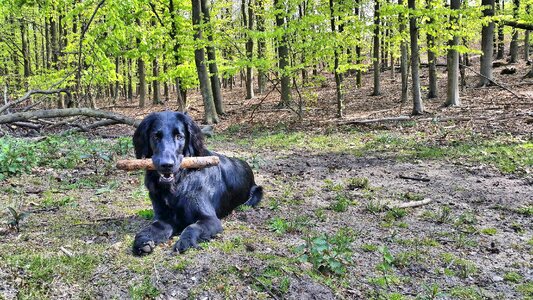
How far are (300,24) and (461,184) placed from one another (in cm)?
793

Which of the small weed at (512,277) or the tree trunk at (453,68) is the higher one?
the tree trunk at (453,68)

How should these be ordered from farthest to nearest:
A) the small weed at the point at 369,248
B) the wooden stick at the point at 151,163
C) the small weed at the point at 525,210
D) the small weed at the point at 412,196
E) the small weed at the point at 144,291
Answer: the small weed at the point at 412,196 < the small weed at the point at 525,210 < the small weed at the point at 369,248 < the wooden stick at the point at 151,163 < the small weed at the point at 144,291

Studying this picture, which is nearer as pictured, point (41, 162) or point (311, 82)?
point (41, 162)

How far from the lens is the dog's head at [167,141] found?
382 cm

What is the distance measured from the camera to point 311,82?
47.5 ft

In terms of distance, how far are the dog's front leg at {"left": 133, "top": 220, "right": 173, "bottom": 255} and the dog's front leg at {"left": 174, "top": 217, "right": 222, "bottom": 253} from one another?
0.22 metres

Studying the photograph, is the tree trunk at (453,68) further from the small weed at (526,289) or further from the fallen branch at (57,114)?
the small weed at (526,289)

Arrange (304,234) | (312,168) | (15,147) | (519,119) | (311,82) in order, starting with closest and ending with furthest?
1. (304,234)
2. (15,147)
3. (312,168)
4. (519,119)
5. (311,82)

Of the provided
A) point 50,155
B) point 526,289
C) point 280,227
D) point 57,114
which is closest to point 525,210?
point 526,289

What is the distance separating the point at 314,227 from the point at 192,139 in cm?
176

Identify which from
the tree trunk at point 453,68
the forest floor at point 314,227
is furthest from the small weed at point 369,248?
the tree trunk at point 453,68

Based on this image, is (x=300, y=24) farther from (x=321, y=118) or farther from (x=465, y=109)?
(x=465, y=109)

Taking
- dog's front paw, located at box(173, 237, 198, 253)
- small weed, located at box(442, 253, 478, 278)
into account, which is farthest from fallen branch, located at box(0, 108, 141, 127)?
small weed, located at box(442, 253, 478, 278)

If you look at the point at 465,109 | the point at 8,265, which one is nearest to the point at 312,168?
the point at 8,265
